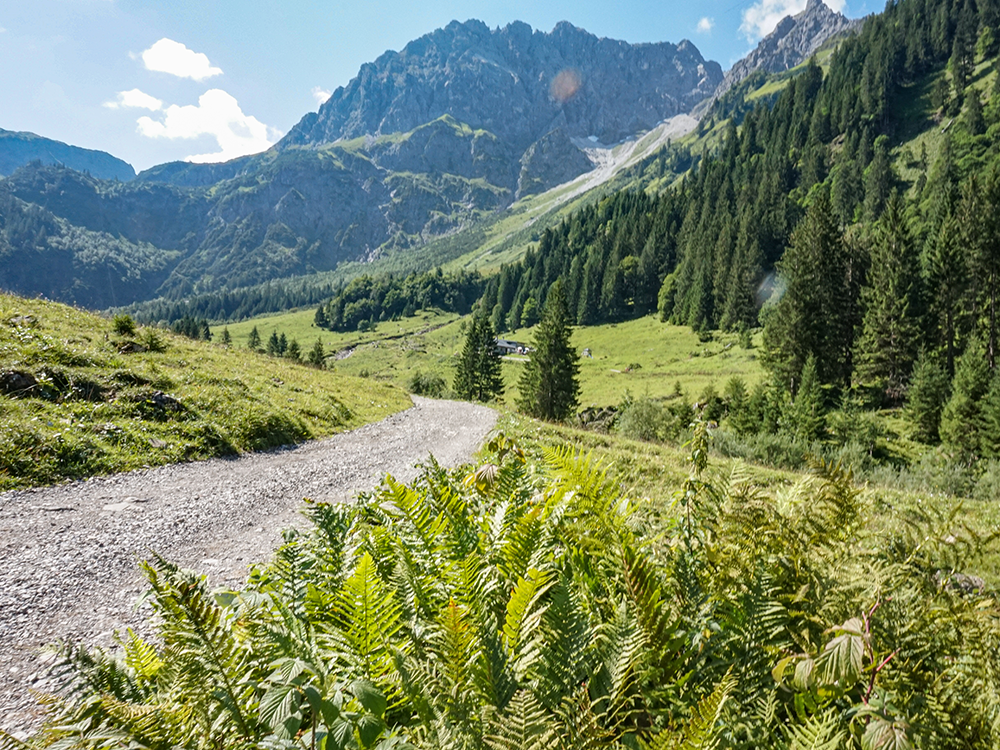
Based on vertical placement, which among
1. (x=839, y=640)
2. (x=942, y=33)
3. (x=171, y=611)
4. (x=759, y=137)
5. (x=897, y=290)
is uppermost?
(x=942, y=33)

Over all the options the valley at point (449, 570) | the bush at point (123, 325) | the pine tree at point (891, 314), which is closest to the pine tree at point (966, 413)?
the valley at point (449, 570)

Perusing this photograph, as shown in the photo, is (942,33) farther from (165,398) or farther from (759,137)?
(165,398)

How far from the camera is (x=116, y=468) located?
939 cm

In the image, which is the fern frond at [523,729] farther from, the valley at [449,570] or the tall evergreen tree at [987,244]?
the tall evergreen tree at [987,244]

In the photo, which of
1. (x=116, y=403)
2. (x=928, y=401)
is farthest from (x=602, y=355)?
(x=116, y=403)

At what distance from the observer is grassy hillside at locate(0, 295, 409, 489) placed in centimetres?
909

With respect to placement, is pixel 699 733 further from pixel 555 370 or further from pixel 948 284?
pixel 948 284

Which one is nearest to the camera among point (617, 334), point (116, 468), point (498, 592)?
point (498, 592)

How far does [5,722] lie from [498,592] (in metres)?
3.97

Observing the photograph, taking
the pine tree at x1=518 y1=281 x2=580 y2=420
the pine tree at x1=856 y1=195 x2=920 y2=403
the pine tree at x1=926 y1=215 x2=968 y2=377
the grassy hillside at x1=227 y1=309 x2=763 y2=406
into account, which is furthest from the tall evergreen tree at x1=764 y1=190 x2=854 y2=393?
the pine tree at x1=518 y1=281 x2=580 y2=420

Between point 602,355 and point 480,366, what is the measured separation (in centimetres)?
2470

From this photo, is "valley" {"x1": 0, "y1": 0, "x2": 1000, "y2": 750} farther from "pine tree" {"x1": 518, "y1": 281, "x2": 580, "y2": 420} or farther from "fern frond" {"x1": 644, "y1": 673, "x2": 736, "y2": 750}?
"pine tree" {"x1": 518, "y1": 281, "x2": 580, "y2": 420}

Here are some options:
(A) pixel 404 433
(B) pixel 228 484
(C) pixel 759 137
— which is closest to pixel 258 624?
(B) pixel 228 484

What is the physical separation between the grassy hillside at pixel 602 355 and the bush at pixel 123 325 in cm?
2746
